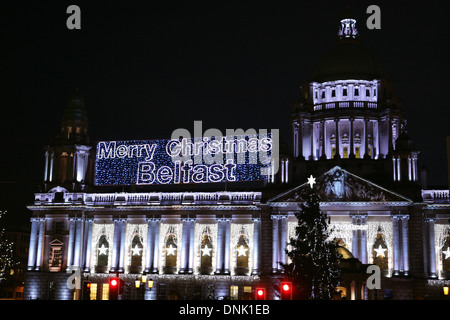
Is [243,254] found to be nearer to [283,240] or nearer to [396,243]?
[283,240]

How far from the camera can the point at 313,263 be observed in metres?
59.7

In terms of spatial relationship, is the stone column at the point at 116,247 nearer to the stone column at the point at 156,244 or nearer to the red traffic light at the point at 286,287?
the stone column at the point at 156,244

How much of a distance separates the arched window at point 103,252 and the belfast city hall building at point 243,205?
0.42 feet

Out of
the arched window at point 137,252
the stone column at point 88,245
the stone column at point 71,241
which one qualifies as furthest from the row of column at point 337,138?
the stone column at point 71,241

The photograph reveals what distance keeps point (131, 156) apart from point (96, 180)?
597cm

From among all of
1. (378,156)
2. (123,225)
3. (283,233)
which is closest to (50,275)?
(123,225)

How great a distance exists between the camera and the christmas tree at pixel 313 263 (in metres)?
58.5

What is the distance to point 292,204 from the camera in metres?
83.4

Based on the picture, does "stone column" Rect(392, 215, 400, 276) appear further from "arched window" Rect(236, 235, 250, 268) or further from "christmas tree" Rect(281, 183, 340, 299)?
"christmas tree" Rect(281, 183, 340, 299)

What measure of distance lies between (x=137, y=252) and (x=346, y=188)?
89.8ft

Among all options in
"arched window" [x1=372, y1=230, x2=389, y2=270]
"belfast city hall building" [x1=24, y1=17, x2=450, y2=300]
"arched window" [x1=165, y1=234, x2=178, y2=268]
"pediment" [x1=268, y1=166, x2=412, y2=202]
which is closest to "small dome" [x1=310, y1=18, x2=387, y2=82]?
"belfast city hall building" [x1=24, y1=17, x2=450, y2=300]
